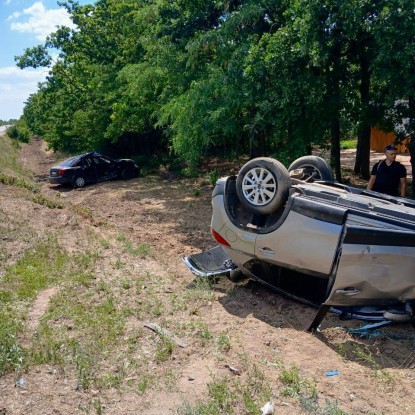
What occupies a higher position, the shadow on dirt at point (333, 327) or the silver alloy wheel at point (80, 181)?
the silver alloy wheel at point (80, 181)

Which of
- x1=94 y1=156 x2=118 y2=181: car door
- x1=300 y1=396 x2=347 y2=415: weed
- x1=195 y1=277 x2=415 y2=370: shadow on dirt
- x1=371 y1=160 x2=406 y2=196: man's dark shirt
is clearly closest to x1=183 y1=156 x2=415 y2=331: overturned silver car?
x1=195 y1=277 x2=415 y2=370: shadow on dirt

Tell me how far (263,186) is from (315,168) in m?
1.37

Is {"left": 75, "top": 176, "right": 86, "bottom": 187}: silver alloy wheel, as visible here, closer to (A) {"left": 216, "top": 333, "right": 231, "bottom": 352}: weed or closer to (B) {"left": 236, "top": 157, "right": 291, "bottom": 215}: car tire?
(B) {"left": 236, "top": 157, "right": 291, "bottom": 215}: car tire

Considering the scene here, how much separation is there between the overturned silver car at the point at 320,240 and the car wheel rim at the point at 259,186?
0.04 feet

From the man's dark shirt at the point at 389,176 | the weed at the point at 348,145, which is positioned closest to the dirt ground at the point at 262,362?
the man's dark shirt at the point at 389,176

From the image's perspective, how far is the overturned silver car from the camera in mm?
4623

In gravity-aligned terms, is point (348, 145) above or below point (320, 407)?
above

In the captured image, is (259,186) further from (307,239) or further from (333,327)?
(333,327)

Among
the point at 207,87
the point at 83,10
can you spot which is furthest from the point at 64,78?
the point at 207,87

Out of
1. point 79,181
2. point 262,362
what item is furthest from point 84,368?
point 79,181

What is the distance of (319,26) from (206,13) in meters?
4.81

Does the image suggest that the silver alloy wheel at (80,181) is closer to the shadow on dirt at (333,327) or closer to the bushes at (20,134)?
the shadow on dirt at (333,327)

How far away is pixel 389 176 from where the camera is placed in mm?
7410

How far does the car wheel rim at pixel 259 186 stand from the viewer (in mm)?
5410
